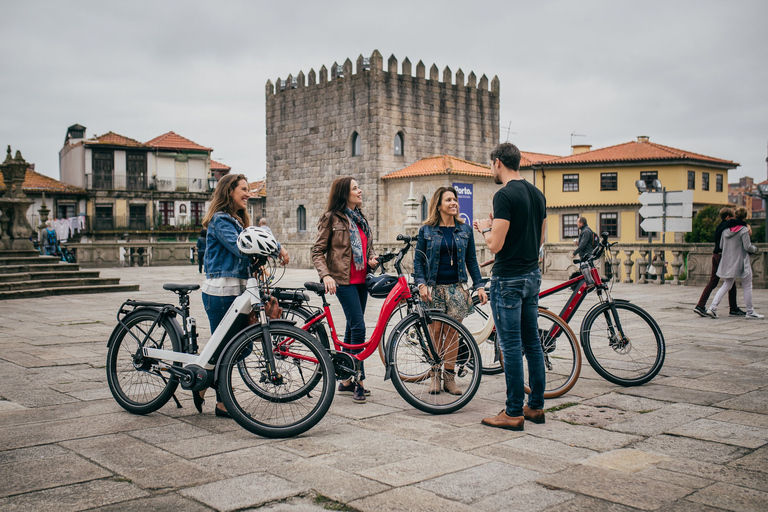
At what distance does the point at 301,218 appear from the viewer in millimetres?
44875

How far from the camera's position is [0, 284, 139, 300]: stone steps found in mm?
14940

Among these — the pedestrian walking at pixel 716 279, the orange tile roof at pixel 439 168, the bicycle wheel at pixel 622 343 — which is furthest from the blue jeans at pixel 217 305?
the orange tile roof at pixel 439 168

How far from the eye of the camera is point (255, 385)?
5.04m

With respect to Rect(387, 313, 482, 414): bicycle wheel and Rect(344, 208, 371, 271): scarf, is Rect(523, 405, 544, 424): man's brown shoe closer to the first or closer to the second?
Rect(387, 313, 482, 414): bicycle wheel

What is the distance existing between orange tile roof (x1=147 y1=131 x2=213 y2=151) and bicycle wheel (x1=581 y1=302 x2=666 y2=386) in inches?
2176

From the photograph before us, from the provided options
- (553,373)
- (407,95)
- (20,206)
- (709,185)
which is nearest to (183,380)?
(553,373)

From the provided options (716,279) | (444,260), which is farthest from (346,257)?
(716,279)

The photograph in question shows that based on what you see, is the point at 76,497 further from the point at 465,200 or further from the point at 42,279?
the point at 465,200

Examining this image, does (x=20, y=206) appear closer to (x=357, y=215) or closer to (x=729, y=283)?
(x=357, y=215)

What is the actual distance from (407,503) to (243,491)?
2.63ft

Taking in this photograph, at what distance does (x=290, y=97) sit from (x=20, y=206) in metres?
29.6

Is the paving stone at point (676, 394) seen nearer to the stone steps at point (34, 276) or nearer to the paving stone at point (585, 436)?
the paving stone at point (585, 436)

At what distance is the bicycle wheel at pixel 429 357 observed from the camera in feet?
16.7

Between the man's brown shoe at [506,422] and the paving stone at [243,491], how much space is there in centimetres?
162
